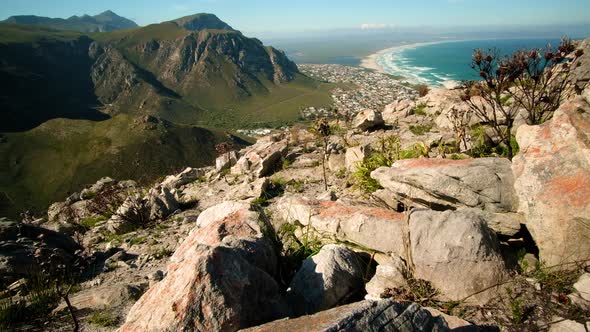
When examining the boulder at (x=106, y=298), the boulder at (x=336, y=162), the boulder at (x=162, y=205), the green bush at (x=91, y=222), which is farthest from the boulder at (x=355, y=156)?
the green bush at (x=91, y=222)

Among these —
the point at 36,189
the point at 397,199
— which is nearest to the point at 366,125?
the point at 397,199

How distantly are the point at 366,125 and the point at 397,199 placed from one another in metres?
13.6

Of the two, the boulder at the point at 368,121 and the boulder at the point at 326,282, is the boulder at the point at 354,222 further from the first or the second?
the boulder at the point at 368,121

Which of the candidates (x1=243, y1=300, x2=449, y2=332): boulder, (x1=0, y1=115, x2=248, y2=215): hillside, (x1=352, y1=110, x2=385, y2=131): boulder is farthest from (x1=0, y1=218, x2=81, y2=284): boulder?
(x1=0, y1=115, x2=248, y2=215): hillside

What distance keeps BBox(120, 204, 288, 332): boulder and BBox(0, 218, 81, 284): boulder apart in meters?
4.95

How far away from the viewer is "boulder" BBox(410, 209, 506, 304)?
16.3ft

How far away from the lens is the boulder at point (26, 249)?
28.1 feet

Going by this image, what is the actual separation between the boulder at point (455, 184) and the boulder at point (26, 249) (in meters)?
7.95

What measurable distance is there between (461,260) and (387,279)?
112cm

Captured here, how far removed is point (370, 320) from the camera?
3.41 metres

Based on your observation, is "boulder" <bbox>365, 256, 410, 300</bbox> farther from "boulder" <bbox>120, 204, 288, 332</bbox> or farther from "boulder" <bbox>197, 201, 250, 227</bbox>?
"boulder" <bbox>197, 201, 250, 227</bbox>

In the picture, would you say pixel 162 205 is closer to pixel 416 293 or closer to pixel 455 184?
pixel 455 184

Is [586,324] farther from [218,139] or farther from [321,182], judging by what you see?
[218,139]

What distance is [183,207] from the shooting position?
14727 mm
